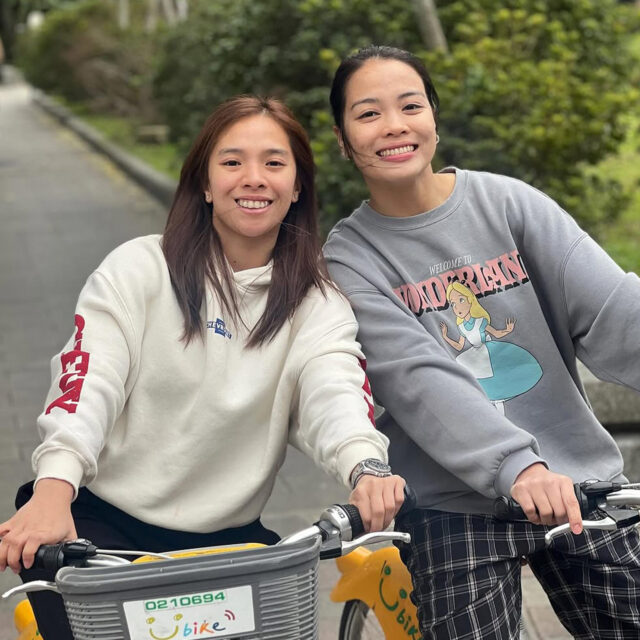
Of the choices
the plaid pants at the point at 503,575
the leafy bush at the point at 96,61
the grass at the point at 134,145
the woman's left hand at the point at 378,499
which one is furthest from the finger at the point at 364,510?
the leafy bush at the point at 96,61

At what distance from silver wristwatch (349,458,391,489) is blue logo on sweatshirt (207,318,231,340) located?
0.44m

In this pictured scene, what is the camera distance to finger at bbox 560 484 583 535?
2.09 m

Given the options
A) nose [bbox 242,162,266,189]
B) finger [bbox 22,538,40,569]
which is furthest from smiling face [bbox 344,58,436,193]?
finger [bbox 22,538,40,569]

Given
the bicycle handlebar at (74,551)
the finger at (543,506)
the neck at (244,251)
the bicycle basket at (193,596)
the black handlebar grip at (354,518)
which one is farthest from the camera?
the neck at (244,251)

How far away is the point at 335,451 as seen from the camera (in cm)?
226

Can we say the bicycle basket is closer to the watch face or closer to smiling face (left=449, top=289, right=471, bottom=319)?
the watch face

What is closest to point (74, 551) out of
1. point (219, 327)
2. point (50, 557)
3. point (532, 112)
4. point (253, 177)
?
point (50, 557)

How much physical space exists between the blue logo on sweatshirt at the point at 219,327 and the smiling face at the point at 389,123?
1.52 ft

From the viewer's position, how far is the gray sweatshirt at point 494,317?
2492 millimetres

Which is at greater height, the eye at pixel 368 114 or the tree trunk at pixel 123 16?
the tree trunk at pixel 123 16

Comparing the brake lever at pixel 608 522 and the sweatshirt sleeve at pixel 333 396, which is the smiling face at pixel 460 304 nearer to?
the sweatshirt sleeve at pixel 333 396

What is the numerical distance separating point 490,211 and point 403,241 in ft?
0.65

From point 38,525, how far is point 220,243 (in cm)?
82

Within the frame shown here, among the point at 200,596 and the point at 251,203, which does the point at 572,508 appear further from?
the point at 251,203
